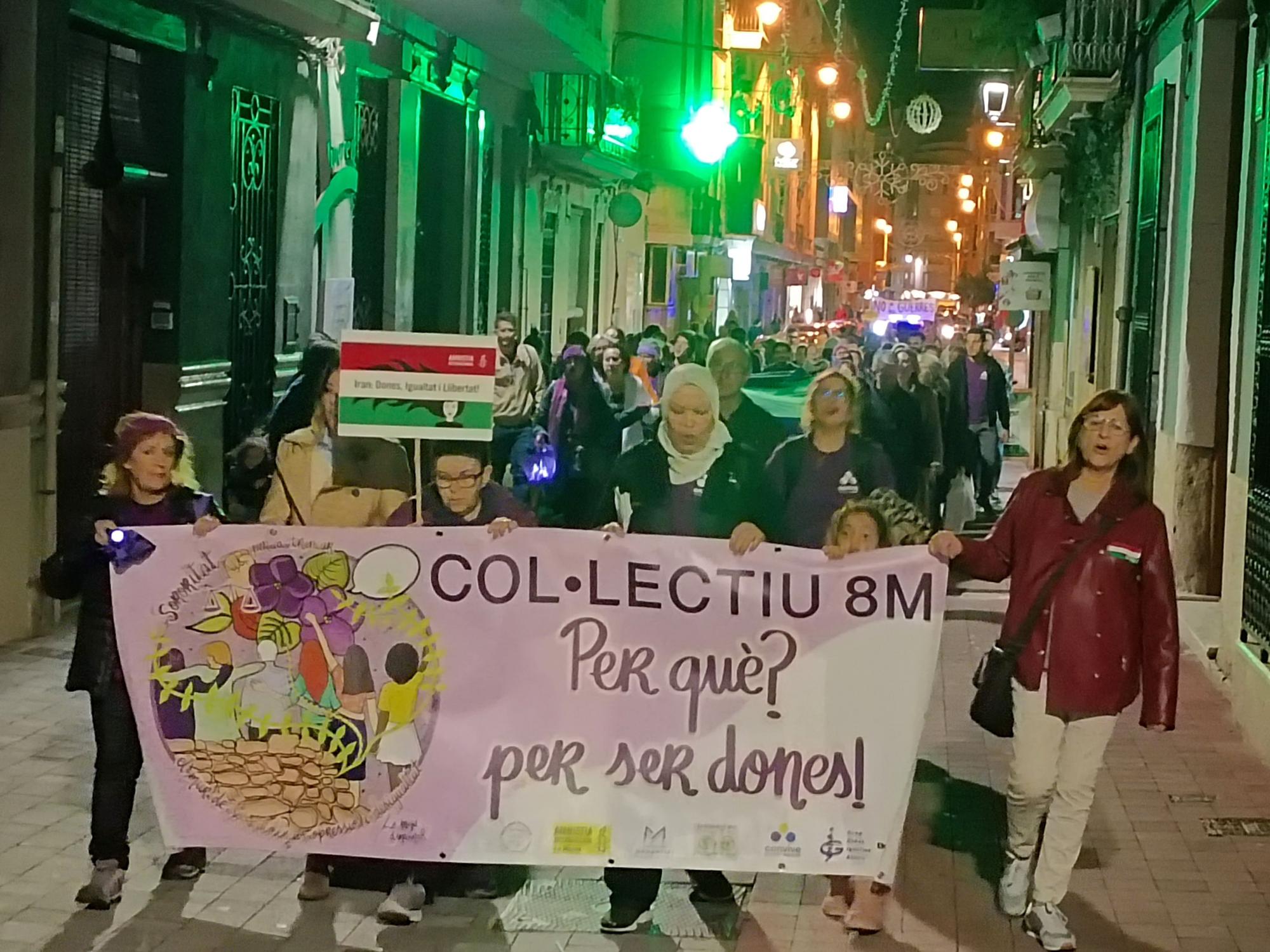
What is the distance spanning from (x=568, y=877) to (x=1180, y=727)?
406cm

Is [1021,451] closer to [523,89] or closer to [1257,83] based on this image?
[523,89]

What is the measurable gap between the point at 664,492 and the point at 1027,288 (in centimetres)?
2198

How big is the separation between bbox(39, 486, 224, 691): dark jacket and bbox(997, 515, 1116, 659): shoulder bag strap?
266 cm

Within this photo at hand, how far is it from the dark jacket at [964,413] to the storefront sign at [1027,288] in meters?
8.35

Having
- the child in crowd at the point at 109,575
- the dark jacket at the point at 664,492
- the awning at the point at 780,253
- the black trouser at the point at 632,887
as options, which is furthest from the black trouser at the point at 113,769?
the awning at the point at 780,253

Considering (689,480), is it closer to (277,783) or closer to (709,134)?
(277,783)

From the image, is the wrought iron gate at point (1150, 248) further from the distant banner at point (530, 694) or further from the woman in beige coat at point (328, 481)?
the distant banner at point (530, 694)

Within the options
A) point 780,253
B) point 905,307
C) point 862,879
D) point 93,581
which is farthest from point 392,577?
point 905,307

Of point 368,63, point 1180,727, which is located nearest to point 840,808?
point 1180,727

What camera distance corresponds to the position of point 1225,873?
697 centimetres

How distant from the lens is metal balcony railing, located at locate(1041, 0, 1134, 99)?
18609 mm

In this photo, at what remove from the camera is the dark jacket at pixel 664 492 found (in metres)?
6.55

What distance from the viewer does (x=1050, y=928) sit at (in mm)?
6066

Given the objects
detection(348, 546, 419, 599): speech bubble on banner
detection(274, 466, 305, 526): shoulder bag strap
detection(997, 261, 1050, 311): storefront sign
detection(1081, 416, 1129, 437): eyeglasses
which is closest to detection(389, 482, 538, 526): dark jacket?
detection(348, 546, 419, 599): speech bubble on banner
